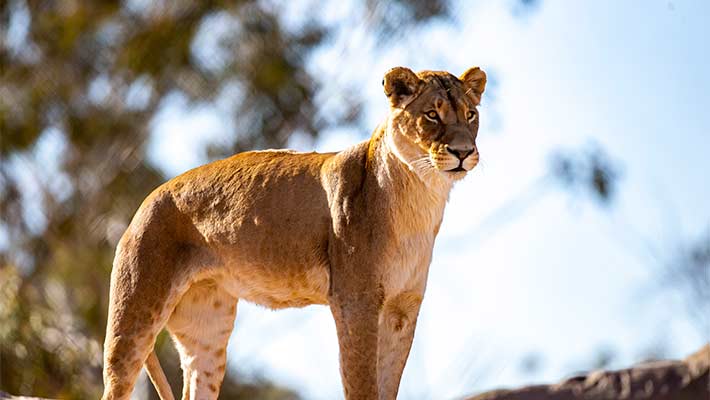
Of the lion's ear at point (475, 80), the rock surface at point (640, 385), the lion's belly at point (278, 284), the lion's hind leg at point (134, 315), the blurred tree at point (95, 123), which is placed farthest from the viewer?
the blurred tree at point (95, 123)

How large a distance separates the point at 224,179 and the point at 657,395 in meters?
2.41

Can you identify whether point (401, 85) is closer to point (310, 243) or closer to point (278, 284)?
point (310, 243)

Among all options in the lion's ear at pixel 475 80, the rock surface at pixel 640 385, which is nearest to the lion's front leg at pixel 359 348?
the lion's ear at pixel 475 80

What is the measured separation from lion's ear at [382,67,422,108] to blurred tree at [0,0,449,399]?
9150 mm

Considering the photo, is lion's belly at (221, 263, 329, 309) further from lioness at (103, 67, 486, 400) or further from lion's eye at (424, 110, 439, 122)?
lion's eye at (424, 110, 439, 122)

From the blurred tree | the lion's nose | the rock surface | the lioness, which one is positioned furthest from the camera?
the blurred tree

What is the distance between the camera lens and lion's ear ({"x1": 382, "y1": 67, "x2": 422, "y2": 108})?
5.21 metres

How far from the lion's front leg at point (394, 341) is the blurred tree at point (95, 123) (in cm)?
918

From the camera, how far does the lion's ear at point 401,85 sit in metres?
5.21

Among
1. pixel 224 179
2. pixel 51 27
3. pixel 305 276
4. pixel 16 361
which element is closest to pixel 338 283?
pixel 305 276

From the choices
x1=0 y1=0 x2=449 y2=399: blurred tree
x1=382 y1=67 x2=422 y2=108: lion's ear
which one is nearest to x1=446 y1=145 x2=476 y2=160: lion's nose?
x1=382 y1=67 x2=422 y2=108: lion's ear

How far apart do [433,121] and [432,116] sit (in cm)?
3

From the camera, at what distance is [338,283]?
509 cm

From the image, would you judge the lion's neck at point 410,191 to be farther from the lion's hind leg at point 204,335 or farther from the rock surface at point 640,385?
the rock surface at point 640,385
